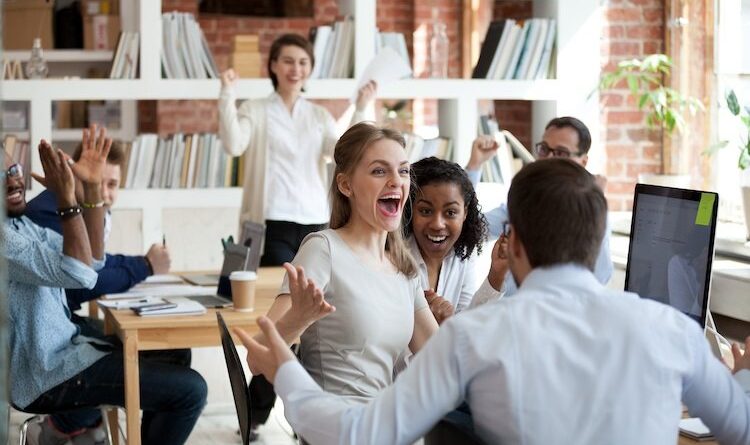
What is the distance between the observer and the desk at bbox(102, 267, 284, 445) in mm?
3270

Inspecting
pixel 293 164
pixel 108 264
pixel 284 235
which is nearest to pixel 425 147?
pixel 293 164

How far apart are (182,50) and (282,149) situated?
32.4 inches

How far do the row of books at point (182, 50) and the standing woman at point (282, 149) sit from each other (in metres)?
0.47

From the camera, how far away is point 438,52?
18.0 ft

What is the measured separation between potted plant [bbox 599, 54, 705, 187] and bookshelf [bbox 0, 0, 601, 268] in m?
0.19

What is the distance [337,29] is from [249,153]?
0.89m

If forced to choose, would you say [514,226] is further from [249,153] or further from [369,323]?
[249,153]

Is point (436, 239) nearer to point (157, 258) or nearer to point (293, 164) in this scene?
point (157, 258)

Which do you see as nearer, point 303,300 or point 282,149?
point 303,300

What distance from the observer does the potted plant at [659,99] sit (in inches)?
197

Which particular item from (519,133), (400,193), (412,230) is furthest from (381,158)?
(519,133)

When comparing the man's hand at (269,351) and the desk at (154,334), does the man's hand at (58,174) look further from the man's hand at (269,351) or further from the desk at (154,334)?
the man's hand at (269,351)

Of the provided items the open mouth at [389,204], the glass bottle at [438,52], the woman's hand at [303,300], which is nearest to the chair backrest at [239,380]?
the woman's hand at [303,300]

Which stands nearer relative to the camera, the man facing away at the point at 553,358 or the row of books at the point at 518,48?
the man facing away at the point at 553,358
